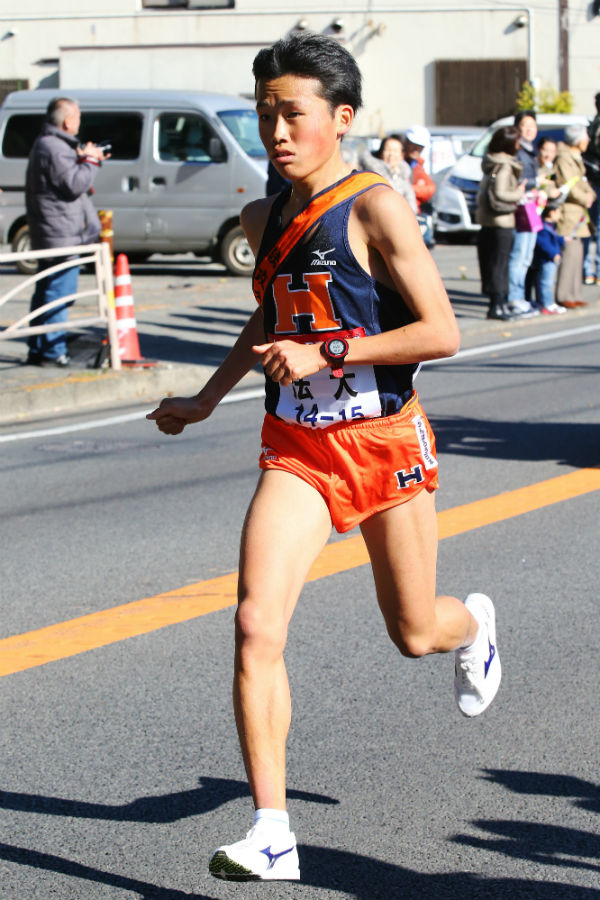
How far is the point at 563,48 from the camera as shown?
36.9 m

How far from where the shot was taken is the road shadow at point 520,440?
8219mm

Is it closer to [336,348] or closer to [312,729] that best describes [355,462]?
[336,348]

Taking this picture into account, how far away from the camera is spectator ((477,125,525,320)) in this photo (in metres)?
13.5

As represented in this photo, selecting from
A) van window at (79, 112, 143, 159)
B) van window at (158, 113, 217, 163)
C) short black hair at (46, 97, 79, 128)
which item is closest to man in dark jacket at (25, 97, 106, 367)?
short black hair at (46, 97, 79, 128)

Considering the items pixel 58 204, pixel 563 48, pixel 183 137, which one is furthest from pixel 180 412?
pixel 563 48

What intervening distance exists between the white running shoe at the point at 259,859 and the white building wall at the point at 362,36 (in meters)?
34.7

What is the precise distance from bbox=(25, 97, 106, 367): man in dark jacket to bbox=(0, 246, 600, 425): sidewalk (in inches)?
10.2

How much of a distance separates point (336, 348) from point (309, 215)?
1.23 feet

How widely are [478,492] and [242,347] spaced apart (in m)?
3.83

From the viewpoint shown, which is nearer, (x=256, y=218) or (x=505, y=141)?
(x=256, y=218)

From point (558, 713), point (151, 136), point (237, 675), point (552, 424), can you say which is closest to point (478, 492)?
point (552, 424)

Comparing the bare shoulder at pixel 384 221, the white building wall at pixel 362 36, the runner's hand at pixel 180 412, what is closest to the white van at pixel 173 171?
the runner's hand at pixel 180 412

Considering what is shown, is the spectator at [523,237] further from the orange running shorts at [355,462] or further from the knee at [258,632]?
the knee at [258,632]

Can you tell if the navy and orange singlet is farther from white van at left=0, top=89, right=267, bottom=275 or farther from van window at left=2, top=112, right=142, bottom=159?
van window at left=2, top=112, right=142, bottom=159
